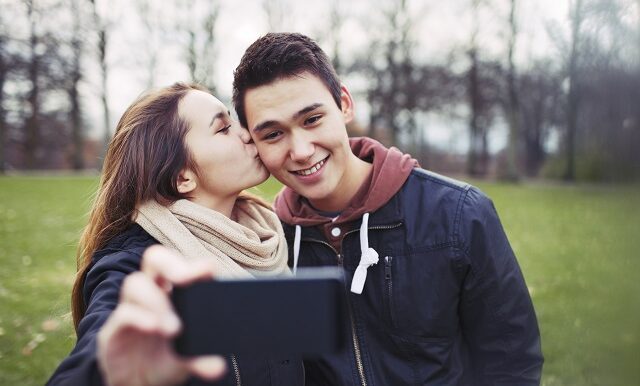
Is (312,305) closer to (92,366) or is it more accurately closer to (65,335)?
(92,366)

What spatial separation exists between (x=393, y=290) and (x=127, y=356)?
146 cm

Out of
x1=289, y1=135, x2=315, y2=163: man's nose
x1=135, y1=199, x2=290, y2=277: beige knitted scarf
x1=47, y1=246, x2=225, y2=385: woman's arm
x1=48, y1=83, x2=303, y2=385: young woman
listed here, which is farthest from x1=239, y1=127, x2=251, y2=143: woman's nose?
x1=47, y1=246, x2=225, y2=385: woman's arm

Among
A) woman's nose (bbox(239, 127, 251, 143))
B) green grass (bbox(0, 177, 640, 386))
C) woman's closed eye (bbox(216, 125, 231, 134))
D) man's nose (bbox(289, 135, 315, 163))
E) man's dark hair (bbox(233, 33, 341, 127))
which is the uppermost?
man's dark hair (bbox(233, 33, 341, 127))

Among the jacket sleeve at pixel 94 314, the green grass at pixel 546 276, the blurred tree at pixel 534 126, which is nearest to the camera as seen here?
the green grass at pixel 546 276

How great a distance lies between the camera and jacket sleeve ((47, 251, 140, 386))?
46.6 inches

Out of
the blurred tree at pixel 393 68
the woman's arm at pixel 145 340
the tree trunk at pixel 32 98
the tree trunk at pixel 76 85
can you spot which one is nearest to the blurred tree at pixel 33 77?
the tree trunk at pixel 32 98

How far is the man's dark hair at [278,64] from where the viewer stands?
2.51 m

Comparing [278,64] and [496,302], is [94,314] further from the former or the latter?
[496,302]

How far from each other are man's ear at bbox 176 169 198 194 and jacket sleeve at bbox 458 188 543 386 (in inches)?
46.9

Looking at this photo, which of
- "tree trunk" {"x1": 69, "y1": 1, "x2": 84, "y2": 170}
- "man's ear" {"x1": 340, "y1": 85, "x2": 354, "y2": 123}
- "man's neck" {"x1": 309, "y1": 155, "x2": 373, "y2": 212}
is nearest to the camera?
"man's neck" {"x1": 309, "y1": 155, "x2": 373, "y2": 212}

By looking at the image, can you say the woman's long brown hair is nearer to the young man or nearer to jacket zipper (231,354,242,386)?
the young man

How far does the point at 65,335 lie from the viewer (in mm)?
4785

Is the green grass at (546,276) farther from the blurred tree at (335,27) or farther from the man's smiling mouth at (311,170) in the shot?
the blurred tree at (335,27)

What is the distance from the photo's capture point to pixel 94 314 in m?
1.51
